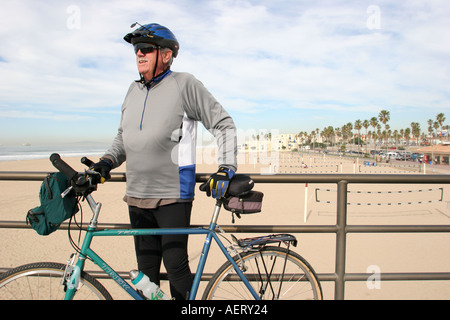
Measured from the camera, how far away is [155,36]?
5.94 feet

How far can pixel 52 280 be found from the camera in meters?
1.67

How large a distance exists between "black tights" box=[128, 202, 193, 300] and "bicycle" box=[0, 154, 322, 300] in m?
0.10

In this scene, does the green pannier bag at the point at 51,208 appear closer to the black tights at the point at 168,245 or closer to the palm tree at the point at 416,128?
the black tights at the point at 168,245

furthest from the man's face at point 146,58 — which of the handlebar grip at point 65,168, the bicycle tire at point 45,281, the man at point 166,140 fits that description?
the bicycle tire at point 45,281

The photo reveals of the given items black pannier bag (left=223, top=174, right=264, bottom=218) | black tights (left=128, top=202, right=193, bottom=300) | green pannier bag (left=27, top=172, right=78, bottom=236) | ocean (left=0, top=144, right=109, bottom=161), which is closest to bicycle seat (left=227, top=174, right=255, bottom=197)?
black pannier bag (left=223, top=174, right=264, bottom=218)

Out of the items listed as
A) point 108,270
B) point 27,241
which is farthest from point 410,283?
point 27,241

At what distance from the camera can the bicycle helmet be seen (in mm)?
1814

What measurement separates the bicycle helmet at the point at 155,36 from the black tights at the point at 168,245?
946 mm

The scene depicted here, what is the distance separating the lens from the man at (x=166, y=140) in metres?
1.79

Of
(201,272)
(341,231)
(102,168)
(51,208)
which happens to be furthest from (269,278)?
(51,208)

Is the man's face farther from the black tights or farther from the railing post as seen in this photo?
the railing post

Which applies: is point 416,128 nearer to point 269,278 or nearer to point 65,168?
point 269,278

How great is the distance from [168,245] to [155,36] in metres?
1.22
